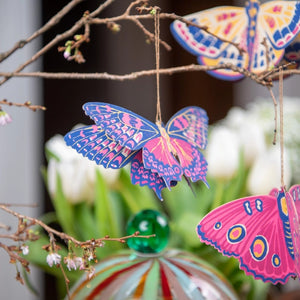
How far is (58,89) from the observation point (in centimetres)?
99

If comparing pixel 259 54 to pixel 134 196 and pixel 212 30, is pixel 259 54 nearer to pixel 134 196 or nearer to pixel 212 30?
pixel 212 30

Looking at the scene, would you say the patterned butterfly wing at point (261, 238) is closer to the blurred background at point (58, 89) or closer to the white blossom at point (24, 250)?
the white blossom at point (24, 250)

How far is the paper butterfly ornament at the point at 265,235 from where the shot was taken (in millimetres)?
281

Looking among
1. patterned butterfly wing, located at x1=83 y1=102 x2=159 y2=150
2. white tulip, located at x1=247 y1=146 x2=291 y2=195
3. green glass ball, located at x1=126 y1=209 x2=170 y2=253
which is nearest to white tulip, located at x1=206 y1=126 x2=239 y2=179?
white tulip, located at x1=247 y1=146 x2=291 y2=195

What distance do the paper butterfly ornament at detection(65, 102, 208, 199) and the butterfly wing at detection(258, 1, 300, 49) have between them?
109 mm

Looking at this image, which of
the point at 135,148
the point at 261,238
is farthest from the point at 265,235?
the point at 135,148

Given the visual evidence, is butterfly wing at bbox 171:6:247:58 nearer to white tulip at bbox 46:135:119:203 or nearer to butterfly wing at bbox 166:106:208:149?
butterfly wing at bbox 166:106:208:149

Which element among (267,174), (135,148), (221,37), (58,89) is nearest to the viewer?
(135,148)

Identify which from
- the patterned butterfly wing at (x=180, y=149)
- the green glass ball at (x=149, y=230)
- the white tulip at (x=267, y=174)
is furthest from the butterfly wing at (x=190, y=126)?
the white tulip at (x=267, y=174)

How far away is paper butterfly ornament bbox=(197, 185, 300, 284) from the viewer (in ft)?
0.92

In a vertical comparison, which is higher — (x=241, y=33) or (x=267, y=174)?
(x=241, y=33)

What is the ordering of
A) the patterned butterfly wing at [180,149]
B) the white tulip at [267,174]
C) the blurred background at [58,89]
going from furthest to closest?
the blurred background at [58,89] → the white tulip at [267,174] → the patterned butterfly wing at [180,149]

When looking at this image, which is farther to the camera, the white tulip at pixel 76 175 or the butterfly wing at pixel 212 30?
the white tulip at pixel 76 175

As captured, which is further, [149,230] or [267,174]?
[267,174]
